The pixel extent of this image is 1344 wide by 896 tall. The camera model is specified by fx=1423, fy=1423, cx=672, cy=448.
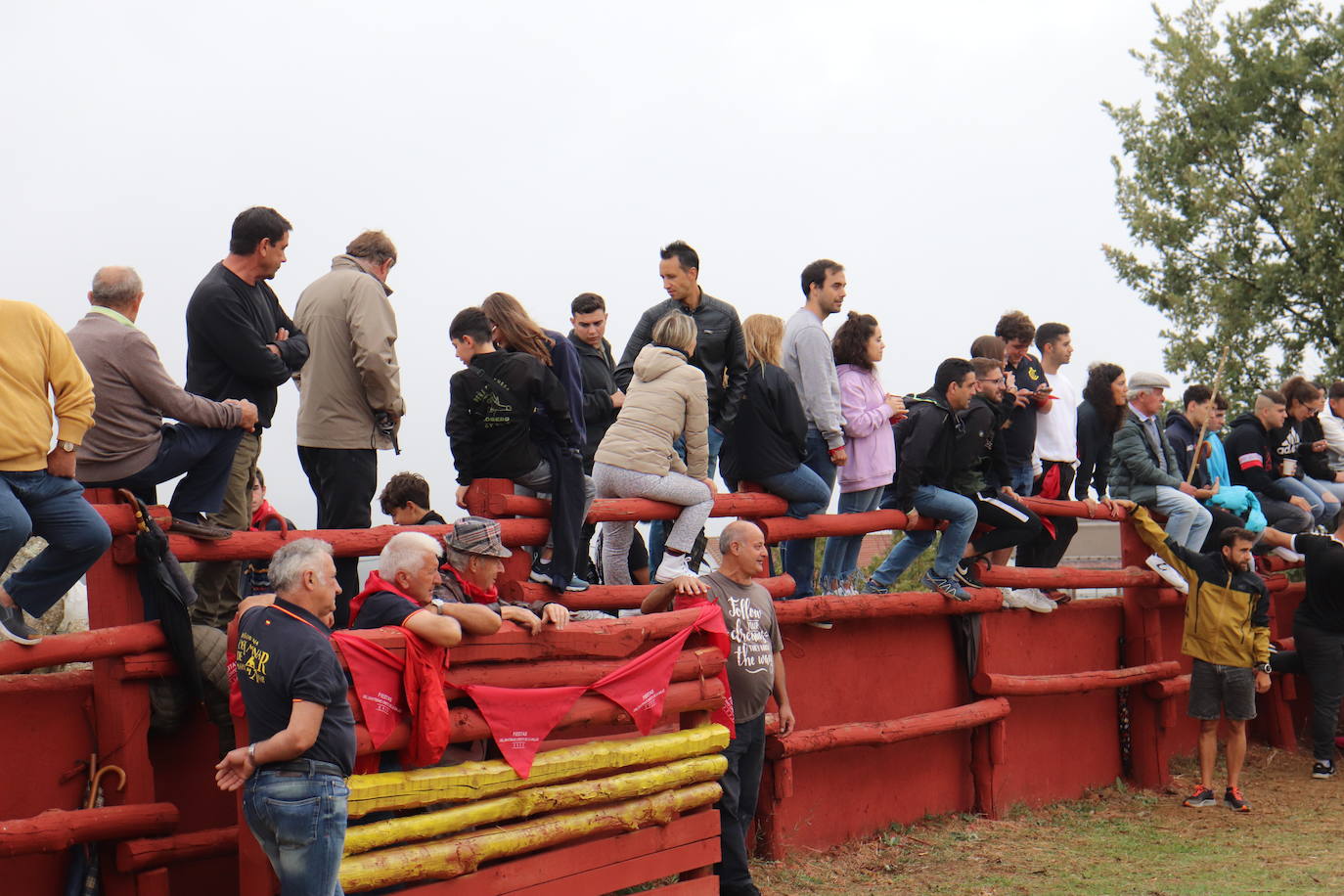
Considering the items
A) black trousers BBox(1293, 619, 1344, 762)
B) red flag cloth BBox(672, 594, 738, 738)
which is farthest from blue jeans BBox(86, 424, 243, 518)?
black trousers BBox(1293, 619, 1344, 762)

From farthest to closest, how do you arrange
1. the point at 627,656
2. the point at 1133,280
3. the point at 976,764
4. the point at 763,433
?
the point at 1133,280
the point at 976,764
the point at 763,433
the point at 627,656

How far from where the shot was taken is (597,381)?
9562mm

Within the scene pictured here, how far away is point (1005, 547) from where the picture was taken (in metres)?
11.0

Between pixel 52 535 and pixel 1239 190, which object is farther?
pixel 1239 190

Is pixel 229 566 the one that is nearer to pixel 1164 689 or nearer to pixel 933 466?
pixel 933 466

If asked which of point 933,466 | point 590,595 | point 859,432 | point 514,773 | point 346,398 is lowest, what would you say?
point 514,773

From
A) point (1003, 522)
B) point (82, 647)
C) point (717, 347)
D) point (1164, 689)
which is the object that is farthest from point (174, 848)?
point (1164, 689)

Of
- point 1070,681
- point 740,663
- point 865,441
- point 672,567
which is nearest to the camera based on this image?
point 740,663

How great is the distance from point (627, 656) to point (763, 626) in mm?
1043

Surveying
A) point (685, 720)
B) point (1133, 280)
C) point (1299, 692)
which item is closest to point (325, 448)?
point (685, 720)

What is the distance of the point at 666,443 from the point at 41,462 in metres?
3.63

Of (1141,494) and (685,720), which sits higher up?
(1141,494)

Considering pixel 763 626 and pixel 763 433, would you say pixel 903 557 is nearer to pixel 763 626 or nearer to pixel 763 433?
pixel 763 433

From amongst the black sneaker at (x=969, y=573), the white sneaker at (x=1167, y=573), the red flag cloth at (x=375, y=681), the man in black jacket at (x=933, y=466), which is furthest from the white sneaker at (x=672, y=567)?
the white sneaker at (x=1167, y=573)
